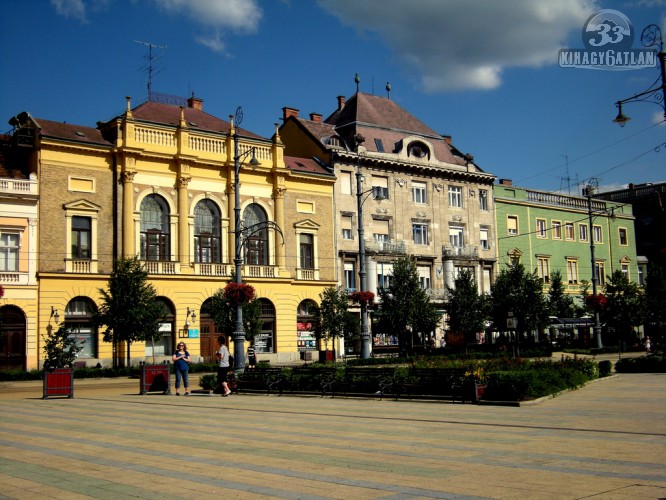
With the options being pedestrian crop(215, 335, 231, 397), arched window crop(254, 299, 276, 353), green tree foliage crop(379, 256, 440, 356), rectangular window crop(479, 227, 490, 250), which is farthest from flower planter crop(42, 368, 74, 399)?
rectangular window crop(479, 227, 490, 250)

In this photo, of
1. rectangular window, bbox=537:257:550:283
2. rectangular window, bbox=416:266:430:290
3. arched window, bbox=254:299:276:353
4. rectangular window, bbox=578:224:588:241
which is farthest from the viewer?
rectangular window, bbox=578:224:588:241

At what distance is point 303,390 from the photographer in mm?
23531

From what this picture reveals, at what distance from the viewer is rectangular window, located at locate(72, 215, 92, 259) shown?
144 ft

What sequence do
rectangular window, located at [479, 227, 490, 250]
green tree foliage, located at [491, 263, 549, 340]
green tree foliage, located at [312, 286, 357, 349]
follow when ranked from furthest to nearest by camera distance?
rectangular window, located at [479, 227, 490, 250] → green tree foliage, located at [491, 263, 549, 340] → green tree foliage, located at [312, 286, 357, 349]

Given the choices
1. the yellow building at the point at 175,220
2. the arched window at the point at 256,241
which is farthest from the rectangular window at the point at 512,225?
the arched window at the point at 256,241

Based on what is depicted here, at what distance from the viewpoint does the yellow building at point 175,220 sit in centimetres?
4319

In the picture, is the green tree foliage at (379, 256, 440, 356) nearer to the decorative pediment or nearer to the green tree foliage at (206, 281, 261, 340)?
the green tree foliage at (206, 281, 261, 340)

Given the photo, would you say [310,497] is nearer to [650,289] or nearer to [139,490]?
[139,490]

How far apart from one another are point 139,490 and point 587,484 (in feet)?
15.8

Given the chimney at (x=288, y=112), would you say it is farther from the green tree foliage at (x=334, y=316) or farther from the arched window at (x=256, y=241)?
the green tree foliage at (x=334, y=316)

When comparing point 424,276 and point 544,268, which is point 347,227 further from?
point 544,268

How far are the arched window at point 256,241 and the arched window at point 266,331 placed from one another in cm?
283

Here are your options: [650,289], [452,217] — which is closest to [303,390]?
[650,289]

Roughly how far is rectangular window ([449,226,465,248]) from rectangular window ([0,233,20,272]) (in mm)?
33096
